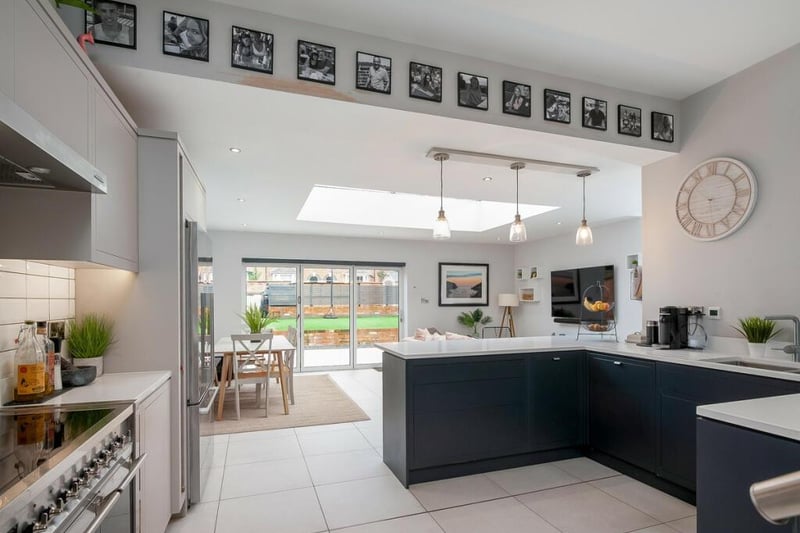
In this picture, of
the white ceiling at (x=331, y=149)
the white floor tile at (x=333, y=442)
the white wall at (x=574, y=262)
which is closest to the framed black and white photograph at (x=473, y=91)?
the white ceiling at (x=331, y=149)

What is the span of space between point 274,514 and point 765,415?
8.07ft

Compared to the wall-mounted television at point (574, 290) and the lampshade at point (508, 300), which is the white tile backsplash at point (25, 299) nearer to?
the wall-mounted television at point (574, 290)

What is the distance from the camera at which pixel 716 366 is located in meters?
2.45

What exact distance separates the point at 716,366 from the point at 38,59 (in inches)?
134

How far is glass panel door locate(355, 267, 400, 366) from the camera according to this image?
7969mm

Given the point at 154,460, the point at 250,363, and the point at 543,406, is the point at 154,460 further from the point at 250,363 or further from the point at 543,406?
the point at 250,363

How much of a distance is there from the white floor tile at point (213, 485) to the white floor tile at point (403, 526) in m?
0.95

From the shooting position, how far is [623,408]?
119 inches

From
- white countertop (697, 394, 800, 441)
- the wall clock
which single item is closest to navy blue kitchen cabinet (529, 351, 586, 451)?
the wall clock

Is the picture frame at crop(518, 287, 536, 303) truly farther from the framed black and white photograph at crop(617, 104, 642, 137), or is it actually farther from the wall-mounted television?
the framed black and white photograph at crop(617, 104, 642, 137)

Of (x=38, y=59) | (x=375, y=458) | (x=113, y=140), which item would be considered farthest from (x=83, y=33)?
(x=375, y=458)

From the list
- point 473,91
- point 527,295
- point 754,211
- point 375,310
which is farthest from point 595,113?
point 527,295

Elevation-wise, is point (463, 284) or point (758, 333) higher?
point (463, 284)

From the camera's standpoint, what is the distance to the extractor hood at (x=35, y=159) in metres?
1.06
